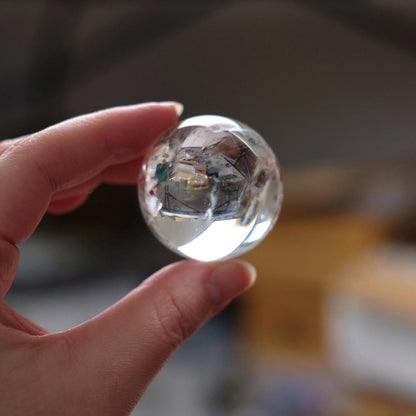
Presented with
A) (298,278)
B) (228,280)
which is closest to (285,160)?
(298,278)

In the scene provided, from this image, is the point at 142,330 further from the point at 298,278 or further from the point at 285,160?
the point at 298,278

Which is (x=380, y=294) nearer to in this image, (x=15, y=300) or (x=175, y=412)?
(x=175, y=412)

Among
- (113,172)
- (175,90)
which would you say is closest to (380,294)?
(175,90)

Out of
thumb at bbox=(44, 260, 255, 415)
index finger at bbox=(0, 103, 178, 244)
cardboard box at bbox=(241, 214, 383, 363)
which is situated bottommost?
cardboard box at bbox=(241, 214, 383, 363)

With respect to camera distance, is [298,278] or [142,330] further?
[298,278]

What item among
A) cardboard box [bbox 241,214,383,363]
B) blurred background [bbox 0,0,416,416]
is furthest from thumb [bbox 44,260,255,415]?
cardboard box [bbox 241,214,383,363]

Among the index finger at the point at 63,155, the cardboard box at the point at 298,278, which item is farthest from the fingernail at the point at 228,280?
the cardboard box at the point at 298,278

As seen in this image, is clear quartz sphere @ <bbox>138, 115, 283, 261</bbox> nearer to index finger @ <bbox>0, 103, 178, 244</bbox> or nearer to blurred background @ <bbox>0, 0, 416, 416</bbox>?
index finger @ <bbox>0, 103, 178, 244</bbox>
